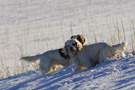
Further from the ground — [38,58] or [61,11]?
[61,11]

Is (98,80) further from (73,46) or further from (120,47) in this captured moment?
(120,47)

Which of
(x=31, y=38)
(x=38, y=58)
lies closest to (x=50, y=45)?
(x=31, y=38)

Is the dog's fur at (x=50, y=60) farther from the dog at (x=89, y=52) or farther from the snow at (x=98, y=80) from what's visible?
the snow at (x=98, y=80)

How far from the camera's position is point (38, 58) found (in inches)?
249

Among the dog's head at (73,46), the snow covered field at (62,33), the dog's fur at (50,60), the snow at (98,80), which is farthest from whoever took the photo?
the dog's fur at (50,60)

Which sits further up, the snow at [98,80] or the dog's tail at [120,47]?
the dog's tail at [120,47]

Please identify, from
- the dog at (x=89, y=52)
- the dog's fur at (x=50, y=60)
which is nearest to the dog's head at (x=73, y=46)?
the dog at (x=89, y=52)

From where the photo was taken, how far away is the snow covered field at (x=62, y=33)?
452 centimetres

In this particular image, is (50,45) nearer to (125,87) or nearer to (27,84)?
→ (27,84)

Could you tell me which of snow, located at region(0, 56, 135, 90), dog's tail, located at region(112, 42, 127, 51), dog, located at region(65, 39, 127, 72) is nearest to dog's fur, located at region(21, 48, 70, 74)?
dog, located at region(65, 39, 127, 72)

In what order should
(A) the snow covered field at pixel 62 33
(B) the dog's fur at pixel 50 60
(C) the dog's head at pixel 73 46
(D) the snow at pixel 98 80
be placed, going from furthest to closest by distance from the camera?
(B) the dog's fur at pixel 50 60 < (C) the dog's head at pixel 73 46 < (A) the snow covered field at pixel 62 33 < (D) the snow at pixel 98 80

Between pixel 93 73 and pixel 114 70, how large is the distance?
30 centimetres

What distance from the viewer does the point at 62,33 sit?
12492mm

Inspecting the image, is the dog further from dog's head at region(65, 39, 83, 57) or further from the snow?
the snow
